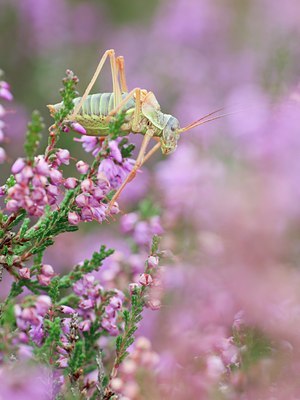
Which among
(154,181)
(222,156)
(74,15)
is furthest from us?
(74,15)

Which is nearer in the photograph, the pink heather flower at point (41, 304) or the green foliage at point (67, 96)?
the pink heather flower at point (41, 304)

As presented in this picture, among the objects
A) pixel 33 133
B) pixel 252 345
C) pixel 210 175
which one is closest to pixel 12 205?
pixel 33 133

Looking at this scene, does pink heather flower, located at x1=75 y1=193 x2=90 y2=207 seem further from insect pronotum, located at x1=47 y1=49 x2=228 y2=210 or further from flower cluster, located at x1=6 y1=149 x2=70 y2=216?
Answer: insect pronotum, located at x1=47 y1=49 x2=228 y2=210

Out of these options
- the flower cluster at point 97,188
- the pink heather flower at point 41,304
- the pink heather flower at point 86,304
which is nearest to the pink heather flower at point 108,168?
the flower cluster at point 97,188

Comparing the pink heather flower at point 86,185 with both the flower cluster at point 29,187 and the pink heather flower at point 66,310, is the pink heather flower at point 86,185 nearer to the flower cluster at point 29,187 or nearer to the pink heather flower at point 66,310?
the flower cluster at point 29,187

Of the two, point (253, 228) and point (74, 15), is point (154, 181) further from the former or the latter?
point (74, 15)

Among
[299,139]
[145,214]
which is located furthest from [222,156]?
[299,139]

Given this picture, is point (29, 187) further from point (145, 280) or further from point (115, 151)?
point (145, 280)
